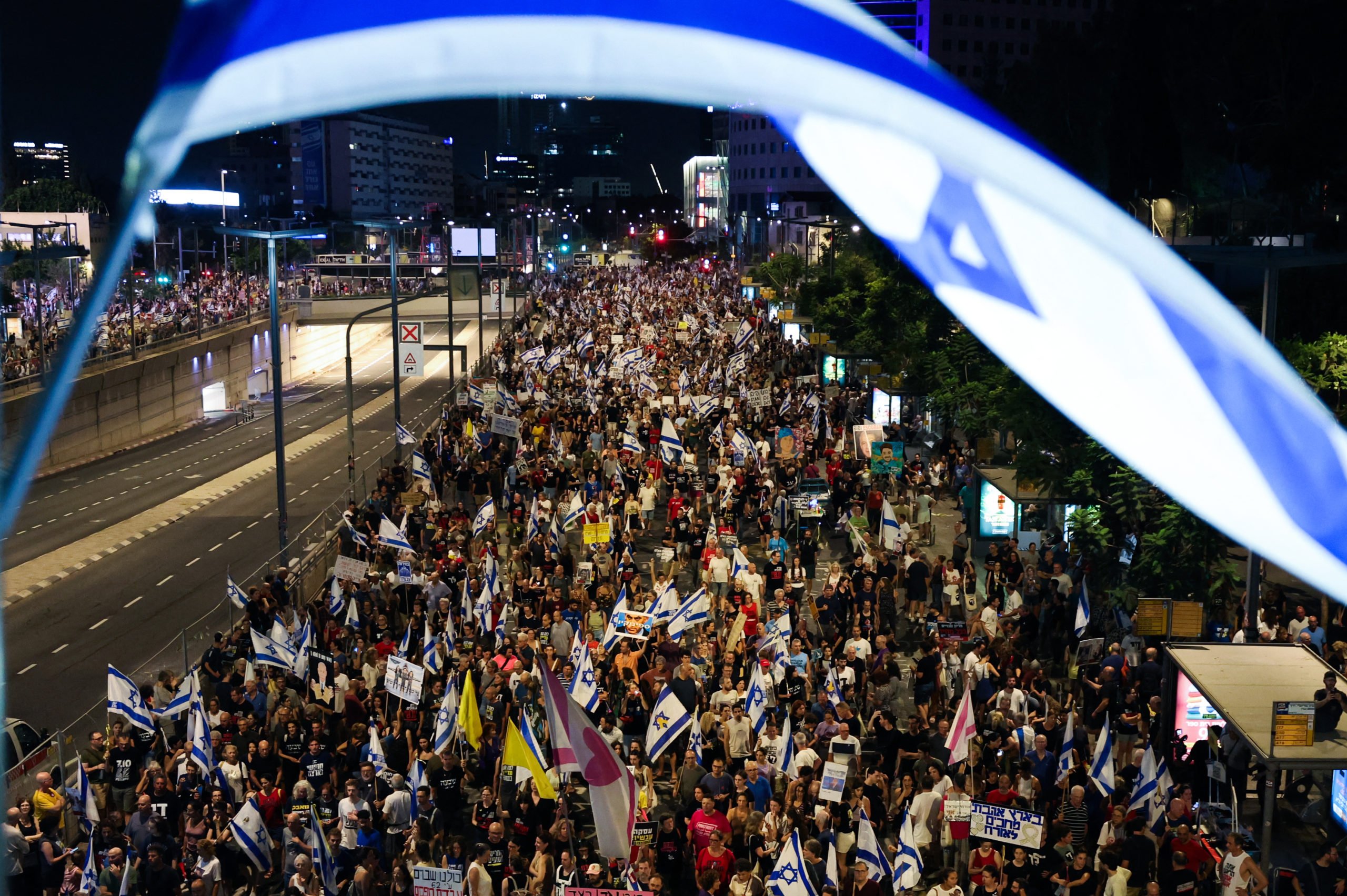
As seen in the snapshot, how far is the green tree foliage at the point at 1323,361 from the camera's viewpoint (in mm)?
20625

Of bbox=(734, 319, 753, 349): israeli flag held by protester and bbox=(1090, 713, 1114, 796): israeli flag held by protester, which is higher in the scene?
bbox=(734, 319, 753, 349): israeli flag held by protester

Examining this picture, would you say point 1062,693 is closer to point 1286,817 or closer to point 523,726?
point 1286,817

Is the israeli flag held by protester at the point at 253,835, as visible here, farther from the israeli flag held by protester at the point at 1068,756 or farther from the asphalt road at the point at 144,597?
the asphalt road at the point at 144,597

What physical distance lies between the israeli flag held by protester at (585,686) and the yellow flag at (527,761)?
7.24 ft

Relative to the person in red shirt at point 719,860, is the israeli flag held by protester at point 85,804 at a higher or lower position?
lower

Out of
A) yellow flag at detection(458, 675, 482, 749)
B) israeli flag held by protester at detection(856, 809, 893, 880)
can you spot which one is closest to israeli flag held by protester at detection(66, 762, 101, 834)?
yellow flag at detection(458, 675, 482, 749)

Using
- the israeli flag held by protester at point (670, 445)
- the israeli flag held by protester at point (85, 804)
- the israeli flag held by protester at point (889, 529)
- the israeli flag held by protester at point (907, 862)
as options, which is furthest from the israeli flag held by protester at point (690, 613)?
the israeli flag held by protester at point (670, 445)

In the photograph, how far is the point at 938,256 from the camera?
123 inches

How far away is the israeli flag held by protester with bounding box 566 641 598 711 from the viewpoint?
15977 millimetres

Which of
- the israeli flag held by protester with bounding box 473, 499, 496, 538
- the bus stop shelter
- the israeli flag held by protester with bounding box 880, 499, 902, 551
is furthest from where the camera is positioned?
the israeli flag held by protester with bounding box 473, 499, 496, 538

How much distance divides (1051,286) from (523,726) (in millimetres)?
11191

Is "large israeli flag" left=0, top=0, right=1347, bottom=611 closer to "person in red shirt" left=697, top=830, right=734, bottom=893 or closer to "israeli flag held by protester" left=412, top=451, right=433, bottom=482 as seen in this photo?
"person in red shirt" left=697, top=830, right=734, bottom=893

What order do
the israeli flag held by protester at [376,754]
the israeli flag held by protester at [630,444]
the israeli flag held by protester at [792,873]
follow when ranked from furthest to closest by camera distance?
the israeli flag held by protester at [630,444] < the israeli flag held by protester at [376,754] < the israeli flag held by protester at [792,873]

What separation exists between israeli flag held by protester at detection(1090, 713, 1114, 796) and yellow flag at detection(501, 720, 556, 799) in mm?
5529
